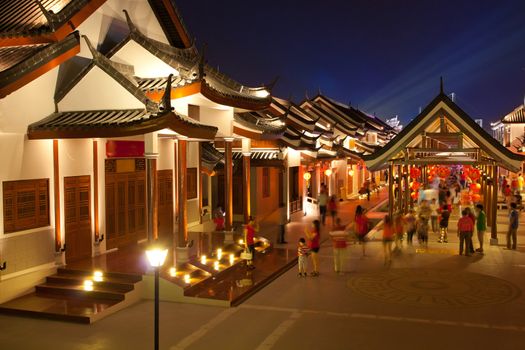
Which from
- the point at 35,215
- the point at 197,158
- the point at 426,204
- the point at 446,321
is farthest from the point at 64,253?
the point at 426,204

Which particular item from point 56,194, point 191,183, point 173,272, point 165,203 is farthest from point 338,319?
point 191,183

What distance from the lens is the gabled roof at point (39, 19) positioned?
10.7m

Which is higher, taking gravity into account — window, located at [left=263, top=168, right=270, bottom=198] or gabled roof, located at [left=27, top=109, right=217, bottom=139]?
gabled roof, located at [left=27, top=109, right=217, bottom=139]

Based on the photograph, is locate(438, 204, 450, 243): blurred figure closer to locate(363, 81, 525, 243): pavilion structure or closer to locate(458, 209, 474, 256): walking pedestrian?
locate(363, 81, 525, 243): pavilion structure

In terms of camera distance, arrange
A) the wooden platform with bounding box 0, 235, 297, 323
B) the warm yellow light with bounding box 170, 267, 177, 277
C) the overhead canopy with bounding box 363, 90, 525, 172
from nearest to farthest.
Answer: the wooden platform with bounding box 0, 235, 297, 323 → the warm yellow light with bounding box 170, 267, 177, 277 → the overhead canopy with bounding box 363, 90, 525, 172

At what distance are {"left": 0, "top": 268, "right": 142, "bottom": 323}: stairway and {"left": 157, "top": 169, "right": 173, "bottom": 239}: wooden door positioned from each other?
4887 mm

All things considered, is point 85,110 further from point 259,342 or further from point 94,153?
point 259,342

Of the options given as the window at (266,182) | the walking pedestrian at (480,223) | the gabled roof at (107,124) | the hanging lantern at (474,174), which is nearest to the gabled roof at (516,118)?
the hanging lantern at (474,174)

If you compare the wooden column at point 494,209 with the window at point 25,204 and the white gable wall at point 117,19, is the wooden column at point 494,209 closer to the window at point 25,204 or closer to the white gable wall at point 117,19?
the white gable wall at point 117,19

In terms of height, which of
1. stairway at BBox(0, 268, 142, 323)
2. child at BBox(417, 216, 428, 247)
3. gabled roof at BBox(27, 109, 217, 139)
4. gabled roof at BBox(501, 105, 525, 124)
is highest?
gabled roof at BBox(501, 105, 525, 124)

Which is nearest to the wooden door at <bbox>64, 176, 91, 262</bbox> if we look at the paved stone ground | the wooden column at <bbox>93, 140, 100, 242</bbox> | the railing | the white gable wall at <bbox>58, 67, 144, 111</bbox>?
the wooden column at <bbox>93, 140, 100, 242</bbox>

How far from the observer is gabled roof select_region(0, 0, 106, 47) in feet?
35.1

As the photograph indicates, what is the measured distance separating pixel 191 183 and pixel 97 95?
6.94 m

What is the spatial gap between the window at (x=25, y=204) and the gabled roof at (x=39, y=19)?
296 cm
